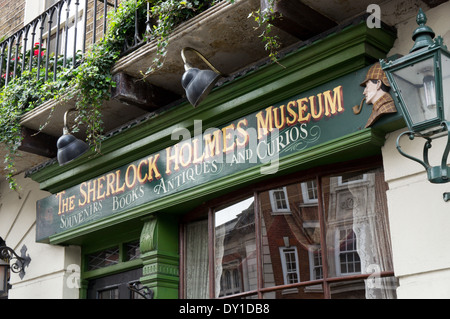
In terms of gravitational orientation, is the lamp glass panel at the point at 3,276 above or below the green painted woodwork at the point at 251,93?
below

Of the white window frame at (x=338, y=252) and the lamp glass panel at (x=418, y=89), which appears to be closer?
the lamp glass panel at (x=418, y=89)

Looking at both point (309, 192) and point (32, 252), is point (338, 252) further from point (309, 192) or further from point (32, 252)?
point (32, 252)

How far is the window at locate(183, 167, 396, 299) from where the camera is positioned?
5.04 m

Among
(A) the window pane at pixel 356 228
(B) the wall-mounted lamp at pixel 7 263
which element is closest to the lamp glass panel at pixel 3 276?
(B) the wall-mounted lamp at pixel 7 263

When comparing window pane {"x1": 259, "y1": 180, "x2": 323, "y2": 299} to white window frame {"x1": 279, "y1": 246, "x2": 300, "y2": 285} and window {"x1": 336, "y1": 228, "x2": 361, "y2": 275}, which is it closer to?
white window frame {"x1": 279, "y1": 246, "x2": 300, "y2": 285}

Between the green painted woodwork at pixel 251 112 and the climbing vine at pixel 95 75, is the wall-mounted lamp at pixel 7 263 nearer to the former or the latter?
the green painted woodwork at pixel 251 112

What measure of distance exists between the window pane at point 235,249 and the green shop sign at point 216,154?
14.9 inches

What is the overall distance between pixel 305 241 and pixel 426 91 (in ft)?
6.22

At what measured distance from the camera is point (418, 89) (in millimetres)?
3912

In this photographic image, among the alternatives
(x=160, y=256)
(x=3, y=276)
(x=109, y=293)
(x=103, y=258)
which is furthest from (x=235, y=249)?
(x=3, y=276)

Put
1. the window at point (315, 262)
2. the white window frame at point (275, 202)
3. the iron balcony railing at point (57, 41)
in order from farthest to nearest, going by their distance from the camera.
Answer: the iron balcony railing at point (57, 41) → the white window frame at point (275, 202) → the window at point (315, 262)

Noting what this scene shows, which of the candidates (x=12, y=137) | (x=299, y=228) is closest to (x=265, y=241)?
(x=299, y=228)

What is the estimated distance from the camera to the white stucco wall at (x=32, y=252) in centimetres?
740
